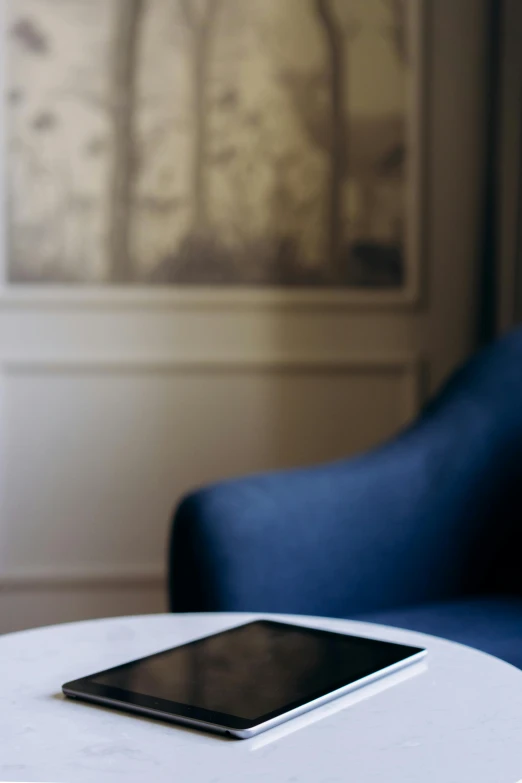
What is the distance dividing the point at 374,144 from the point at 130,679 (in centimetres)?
201

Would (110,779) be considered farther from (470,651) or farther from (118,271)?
(118,271)

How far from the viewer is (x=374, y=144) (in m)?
2.60

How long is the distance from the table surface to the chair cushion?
1.26ft

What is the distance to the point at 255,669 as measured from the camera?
2.86 feet

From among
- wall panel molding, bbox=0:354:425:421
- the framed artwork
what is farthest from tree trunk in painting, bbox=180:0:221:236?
wall panel molding, bbox=0:354:425:421

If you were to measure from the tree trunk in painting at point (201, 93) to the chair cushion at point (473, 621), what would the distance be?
55.1 inches

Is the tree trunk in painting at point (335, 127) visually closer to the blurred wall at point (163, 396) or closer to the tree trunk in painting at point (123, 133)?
the blurred wall at point (163, 396)

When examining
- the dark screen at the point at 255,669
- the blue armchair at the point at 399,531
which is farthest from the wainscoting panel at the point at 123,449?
the dark screen at the point at 255,669

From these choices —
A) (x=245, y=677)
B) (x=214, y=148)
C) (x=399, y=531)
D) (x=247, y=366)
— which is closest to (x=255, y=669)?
(x=245, y=677)

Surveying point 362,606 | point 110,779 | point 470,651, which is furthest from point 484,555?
point 110,779

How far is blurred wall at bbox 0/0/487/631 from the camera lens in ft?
8.38

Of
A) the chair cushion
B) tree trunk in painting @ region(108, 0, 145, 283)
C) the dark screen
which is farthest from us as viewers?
tree trunk in painting @ region(108, 0, 145, 283)

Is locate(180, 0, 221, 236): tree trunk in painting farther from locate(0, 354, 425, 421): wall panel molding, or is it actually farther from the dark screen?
the dark screen

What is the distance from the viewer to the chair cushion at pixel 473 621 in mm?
1307
